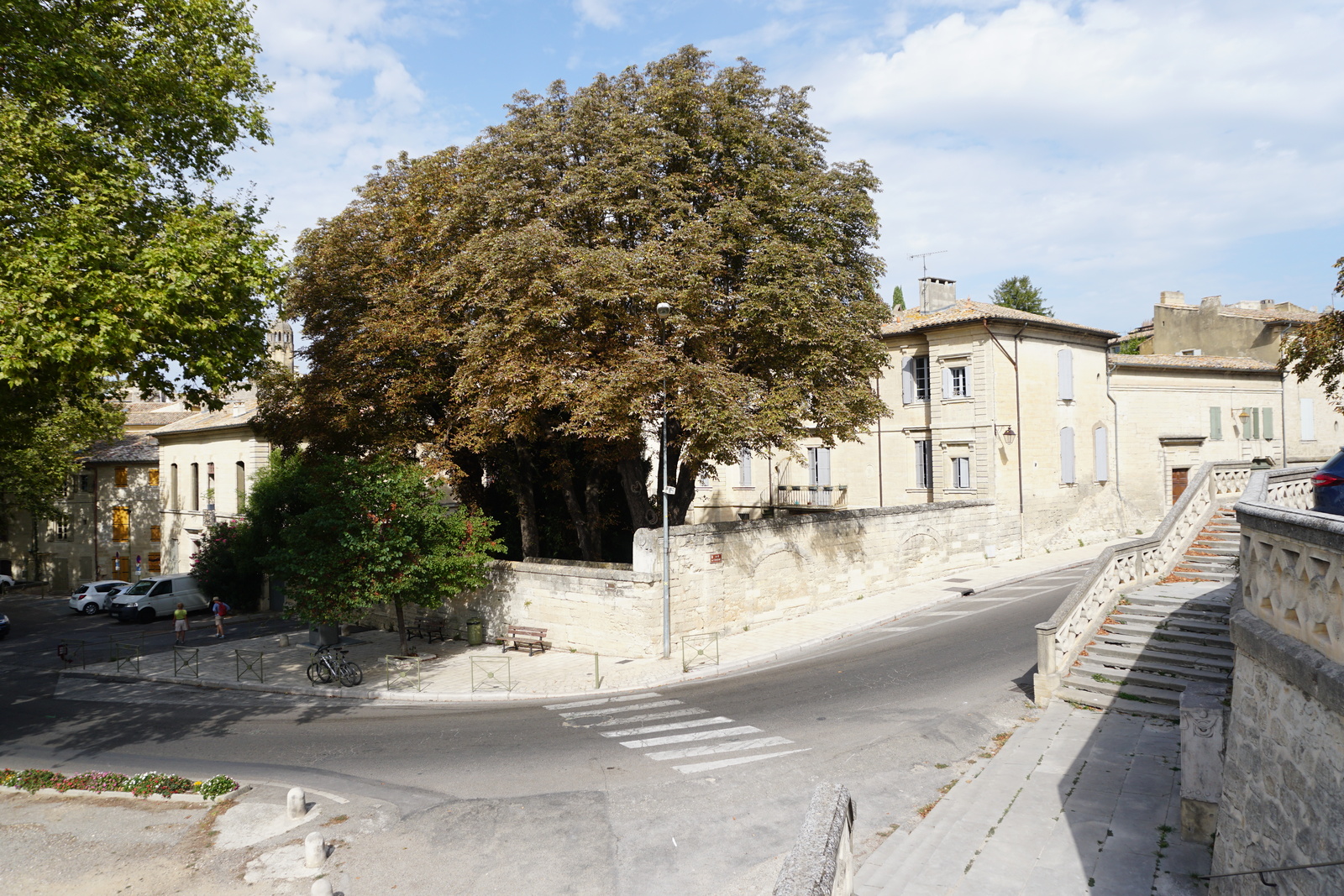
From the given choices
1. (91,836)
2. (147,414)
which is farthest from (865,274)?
(147,414)

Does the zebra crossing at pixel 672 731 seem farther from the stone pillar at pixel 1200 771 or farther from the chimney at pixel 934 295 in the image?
the chimney at pixel 934 295

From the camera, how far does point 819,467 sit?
1373 inches

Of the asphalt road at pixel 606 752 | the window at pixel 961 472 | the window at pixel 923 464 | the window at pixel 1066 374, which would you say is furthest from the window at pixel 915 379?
the asphalt road at pixel 606 752

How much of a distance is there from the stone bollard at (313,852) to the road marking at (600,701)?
6450 mm

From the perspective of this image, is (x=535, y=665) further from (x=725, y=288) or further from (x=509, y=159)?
(x=509, y=159)

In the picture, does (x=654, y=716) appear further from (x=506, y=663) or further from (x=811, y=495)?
(x=811, y=495)

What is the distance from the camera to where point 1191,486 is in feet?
58.7

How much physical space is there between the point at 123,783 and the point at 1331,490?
16.2 m

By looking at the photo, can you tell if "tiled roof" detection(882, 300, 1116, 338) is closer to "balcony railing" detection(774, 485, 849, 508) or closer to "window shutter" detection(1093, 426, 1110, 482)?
"window shutter" detection(1093, 426, 1110, 482)

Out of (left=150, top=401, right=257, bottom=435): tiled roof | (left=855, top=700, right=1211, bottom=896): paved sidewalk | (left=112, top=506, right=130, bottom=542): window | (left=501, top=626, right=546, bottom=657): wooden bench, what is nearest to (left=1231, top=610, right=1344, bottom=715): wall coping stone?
(left=855, top=700, right=1211, bottom=896): paved sidewalk

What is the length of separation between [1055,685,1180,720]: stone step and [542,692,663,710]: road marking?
7.14m

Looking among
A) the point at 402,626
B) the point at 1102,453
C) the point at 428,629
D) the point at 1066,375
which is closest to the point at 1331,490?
the point at 402,626

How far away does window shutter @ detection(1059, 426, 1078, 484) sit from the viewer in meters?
32.0

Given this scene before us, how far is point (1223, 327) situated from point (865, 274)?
28914mm
